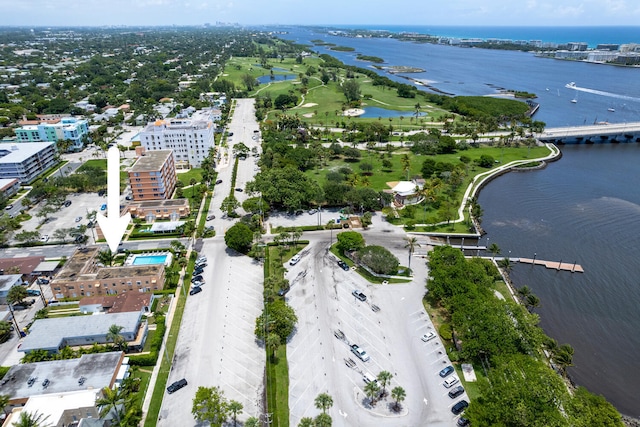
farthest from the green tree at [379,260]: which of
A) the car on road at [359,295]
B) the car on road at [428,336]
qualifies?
the car on road at [428,336]

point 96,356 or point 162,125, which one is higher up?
point 162,125

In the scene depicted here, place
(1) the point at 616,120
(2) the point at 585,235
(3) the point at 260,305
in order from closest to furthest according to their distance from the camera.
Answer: (3) the point at 260,305 → (2) the point at 585,235 → (1) the point at 616,120

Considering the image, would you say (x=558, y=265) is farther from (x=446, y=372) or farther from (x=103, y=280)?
(x=103, y=280)

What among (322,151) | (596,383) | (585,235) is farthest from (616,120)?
(596,383)

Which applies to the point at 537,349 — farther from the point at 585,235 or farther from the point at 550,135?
the point at 550,135

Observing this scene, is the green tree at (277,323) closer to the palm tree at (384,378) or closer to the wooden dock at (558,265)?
the palm tree at (384,378)

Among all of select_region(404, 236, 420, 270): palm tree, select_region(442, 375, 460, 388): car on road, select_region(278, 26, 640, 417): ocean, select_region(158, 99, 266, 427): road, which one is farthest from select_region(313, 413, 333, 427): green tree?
select_region(404, 236, 420, 270): palm tree
